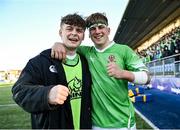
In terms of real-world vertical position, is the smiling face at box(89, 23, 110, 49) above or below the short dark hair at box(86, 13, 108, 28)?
below

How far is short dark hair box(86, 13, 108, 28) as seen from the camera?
3012 mm

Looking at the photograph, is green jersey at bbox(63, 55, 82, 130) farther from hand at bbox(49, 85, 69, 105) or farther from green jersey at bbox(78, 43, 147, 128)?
hand at bbox(49, 85, 69, 105)

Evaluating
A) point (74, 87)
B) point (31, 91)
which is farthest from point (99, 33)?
point (31, 91)

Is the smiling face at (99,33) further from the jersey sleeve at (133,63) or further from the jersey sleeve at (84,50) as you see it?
the jersey sleeve at (133,63)

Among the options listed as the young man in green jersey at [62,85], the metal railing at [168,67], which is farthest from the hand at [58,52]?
the metal railing at [168,67]

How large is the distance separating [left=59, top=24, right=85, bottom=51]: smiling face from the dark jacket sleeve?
0.44 metres

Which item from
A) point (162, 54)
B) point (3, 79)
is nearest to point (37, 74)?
point (162, 54)

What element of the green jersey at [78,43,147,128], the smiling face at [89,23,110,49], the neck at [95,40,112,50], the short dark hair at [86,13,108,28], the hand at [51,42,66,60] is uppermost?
the short dark hair at [86,13,108,28]

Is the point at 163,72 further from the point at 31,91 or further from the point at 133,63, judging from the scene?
the point at 31,91

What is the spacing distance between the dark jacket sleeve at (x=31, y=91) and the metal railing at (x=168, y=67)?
12.1 meters

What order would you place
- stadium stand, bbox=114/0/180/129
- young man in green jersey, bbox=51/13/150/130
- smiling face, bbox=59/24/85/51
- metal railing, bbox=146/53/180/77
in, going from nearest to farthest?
smiling face, bbox=59/24/85/51 → young man in green jersey, bbox=51/13/150/130 → stadium stand, bbox=114/0/180/129 → metal railing, bbox=146/53/180/77

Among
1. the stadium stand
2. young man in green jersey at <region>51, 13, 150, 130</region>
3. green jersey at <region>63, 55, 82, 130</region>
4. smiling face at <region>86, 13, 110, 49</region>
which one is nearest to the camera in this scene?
green jersey at <region>63, 55, 82, 130</region>

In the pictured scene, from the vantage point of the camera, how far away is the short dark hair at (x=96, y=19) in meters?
3.01

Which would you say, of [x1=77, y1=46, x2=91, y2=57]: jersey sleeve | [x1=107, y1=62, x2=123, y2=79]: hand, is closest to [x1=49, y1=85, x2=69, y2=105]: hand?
[x1=107, y1=62, x2=123, y2=79]: hand
